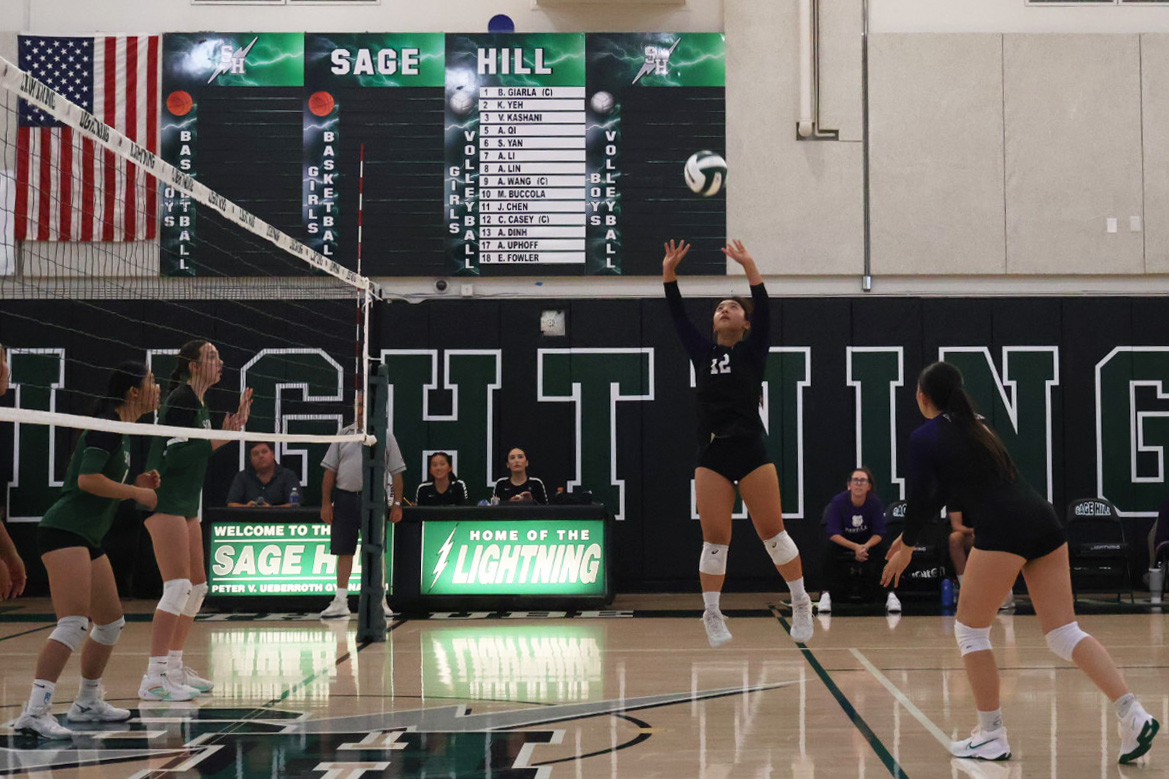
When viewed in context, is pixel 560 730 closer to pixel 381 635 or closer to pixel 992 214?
pixel 381 635

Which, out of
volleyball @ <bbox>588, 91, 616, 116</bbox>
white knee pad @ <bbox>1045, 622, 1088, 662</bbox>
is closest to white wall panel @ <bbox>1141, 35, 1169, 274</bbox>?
volleyball @ <bbox>588, 91, 616, 116</bbox>

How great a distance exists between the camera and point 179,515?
6.69 m

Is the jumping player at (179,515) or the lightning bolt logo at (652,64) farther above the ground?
the lightning bolt logo at (652,64)

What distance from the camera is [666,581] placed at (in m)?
14.0

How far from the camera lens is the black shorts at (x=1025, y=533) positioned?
16.7ft

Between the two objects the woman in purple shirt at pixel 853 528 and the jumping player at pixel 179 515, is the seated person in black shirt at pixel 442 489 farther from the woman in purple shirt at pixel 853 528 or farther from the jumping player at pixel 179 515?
the jumping player at pixel 179 515

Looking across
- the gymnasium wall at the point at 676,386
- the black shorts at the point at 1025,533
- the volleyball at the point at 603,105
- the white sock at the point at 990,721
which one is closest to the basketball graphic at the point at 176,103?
the gymnasium wall at the point at 676,386

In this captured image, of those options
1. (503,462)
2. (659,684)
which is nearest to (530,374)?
(503,462)

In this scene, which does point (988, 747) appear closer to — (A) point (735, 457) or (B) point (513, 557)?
(A) point (735, 457)

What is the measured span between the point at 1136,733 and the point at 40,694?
4867 millimetres

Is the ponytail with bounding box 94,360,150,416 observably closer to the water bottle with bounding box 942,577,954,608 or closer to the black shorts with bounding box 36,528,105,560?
the black shorts with bounding box 36,528,105,560

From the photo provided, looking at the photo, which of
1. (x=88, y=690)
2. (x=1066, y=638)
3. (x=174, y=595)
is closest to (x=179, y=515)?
(x=174, y=595)

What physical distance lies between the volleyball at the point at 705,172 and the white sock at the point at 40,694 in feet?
31.5

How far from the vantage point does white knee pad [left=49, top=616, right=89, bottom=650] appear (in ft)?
19.3
